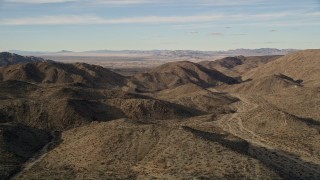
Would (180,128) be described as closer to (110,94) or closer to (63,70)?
(110,94)

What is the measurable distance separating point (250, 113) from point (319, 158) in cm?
2944

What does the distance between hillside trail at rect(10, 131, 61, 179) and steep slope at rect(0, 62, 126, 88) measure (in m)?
80.7

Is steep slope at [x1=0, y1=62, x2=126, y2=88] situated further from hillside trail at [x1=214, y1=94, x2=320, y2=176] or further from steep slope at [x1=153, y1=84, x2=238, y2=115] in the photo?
hillside trail at [x1=214, y1=94, x2=320, y2=176]

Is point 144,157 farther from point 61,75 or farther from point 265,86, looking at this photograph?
point 61,75

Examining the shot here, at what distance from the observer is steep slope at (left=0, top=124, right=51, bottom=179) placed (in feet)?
169

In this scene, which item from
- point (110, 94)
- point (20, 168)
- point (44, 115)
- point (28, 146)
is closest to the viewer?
point (20, 168)

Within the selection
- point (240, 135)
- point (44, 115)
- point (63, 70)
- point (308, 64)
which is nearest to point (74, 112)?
point (44, 115)

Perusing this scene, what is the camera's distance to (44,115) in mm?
82312

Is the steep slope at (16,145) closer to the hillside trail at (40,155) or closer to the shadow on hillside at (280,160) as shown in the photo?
the hillside trail at (40,155)

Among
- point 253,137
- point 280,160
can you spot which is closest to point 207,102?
point 253,137

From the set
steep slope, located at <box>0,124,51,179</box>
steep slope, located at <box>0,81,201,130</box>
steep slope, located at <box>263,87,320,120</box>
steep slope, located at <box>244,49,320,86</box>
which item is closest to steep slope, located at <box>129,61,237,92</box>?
steep slope, located at <box>244,49,320,86</box>

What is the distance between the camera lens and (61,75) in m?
158

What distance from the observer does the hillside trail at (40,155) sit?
50.8 m

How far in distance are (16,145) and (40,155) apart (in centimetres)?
435
